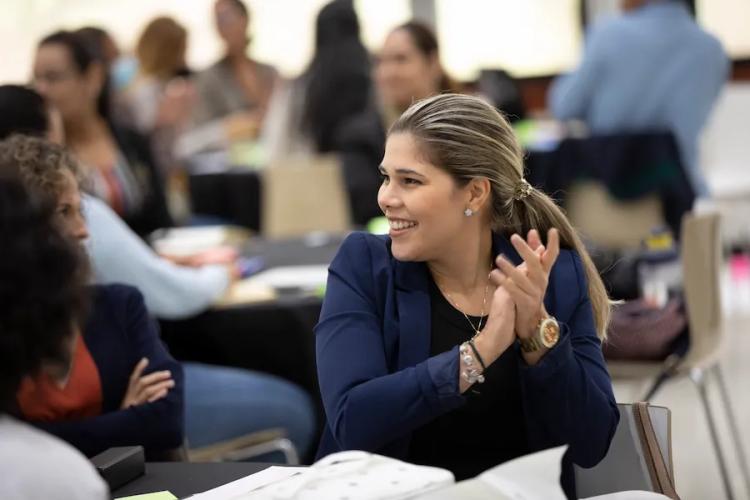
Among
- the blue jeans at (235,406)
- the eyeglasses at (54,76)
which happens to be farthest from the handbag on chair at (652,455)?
the eyeglasses at (54,76)

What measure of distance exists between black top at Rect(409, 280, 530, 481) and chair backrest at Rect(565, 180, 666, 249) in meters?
3.13

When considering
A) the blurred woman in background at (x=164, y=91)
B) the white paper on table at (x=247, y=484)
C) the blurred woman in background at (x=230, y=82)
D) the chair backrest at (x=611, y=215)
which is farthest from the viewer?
the blurred woman in background at (x=230, y=82)

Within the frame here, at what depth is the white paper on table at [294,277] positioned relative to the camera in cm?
365

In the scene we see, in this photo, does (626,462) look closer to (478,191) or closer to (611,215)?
(478,191)

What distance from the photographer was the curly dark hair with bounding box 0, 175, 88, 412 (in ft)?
4.11

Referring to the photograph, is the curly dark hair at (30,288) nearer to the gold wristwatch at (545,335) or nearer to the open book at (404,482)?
the open book at (404,482)

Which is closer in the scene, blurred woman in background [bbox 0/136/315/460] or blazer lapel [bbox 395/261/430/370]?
blazer lapel [bbox 395/261/430/370]

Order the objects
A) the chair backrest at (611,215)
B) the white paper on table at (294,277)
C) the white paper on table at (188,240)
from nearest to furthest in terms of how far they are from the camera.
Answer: the white paper on table at (294,277) < the white paper on table at (188,240) < the chair backrest at (611,215)

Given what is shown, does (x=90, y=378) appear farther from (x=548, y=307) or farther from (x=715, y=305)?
(x=715, y=305)

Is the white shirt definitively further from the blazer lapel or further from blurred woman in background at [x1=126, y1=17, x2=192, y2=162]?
blurred woman in background at [x1=126, y1=17, x2=192, y2=162]

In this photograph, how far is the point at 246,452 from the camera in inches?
133

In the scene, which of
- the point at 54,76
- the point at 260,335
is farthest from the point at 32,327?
the point at 54,76

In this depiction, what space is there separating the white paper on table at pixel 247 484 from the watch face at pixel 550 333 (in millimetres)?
430

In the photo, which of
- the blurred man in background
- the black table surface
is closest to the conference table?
the black table surface
